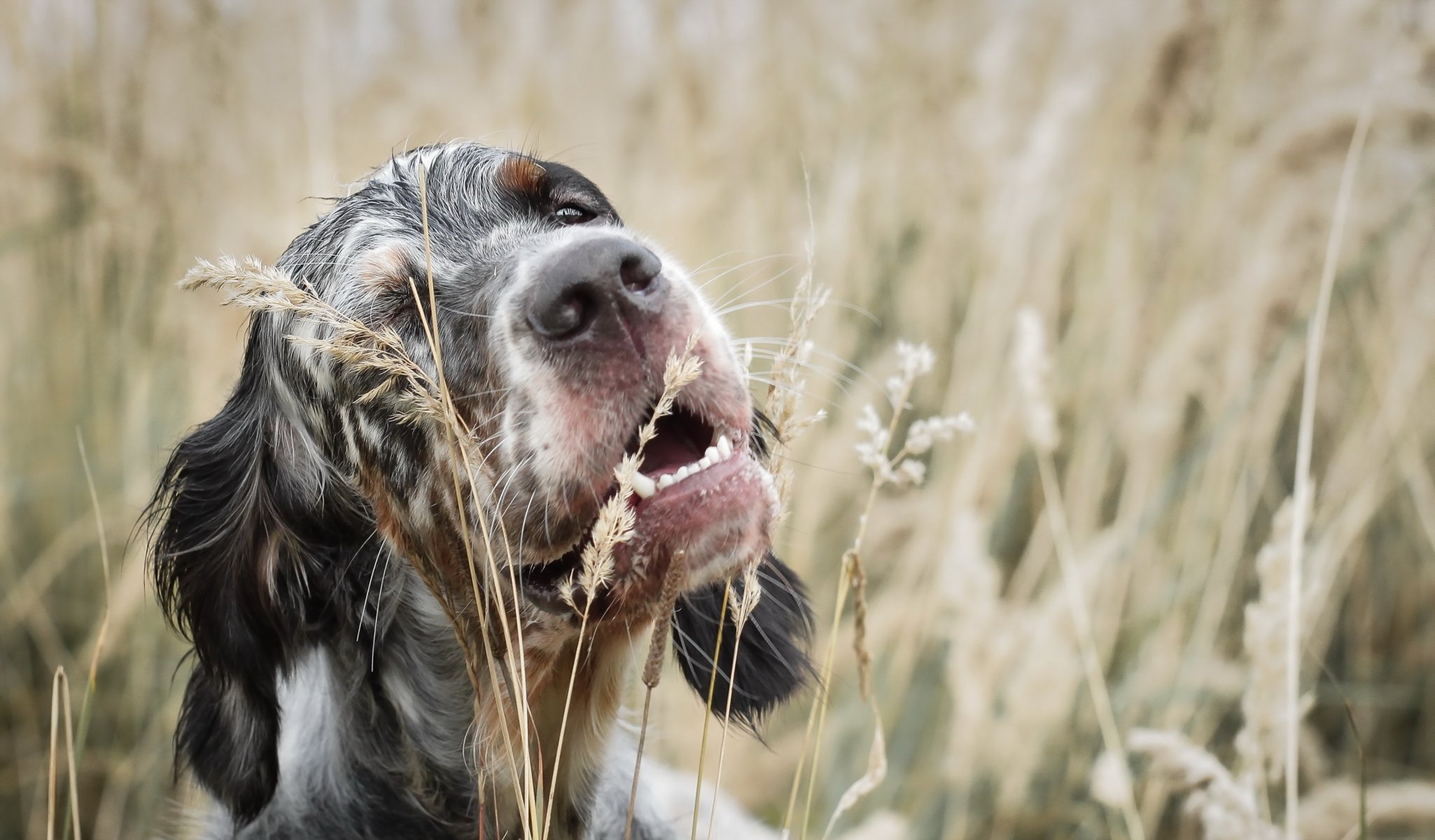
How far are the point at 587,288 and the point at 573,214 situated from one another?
504 mm

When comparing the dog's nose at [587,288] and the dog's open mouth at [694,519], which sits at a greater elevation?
the dog's nose at [587,288]

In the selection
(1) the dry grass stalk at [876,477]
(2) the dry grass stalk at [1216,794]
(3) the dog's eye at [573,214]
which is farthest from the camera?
(3) the dog's eye at [573,214]

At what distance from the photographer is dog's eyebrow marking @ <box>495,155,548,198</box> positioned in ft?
5.43

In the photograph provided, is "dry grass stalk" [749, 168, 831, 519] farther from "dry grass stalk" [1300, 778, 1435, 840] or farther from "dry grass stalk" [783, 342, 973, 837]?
"dry grass stalk" [1300, 778, 1435, 840]

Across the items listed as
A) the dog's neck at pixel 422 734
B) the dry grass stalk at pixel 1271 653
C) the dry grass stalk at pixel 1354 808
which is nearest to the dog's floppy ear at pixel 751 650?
the dog's neck at pixel 422 734

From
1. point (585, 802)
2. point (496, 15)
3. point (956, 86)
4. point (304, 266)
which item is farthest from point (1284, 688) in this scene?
point (496, 15)

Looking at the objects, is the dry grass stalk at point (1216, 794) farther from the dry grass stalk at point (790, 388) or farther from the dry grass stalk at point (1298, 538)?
the dry grass stalk at point (790, 388)

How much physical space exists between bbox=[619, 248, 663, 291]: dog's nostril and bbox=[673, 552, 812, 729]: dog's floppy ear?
613mm

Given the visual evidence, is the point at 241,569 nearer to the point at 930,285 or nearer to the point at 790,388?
the point at 790,388

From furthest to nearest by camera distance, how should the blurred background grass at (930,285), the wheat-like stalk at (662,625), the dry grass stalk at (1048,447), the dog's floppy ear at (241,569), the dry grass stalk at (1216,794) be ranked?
the blurred background grass at (930,285), the dry grass stalk at (1048,447), the dog's floppy ear at (241,569), the dry grass stalk at (1216,794), the wheat-like stalk at (662,625)

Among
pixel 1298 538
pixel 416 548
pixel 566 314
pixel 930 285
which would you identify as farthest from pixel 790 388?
pixel 930 285

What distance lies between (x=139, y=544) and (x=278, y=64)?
4.63 ft

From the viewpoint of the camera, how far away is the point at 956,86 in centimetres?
326

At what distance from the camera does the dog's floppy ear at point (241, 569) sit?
1.57 m
